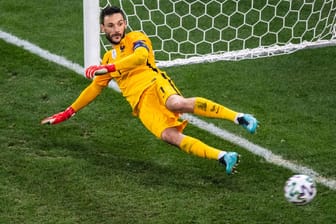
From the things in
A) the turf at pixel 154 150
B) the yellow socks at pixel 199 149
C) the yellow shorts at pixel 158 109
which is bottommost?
the turf at pixel 154 150

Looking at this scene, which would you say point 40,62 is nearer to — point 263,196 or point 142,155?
point 142,155

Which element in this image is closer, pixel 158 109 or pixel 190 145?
pixel 190 145

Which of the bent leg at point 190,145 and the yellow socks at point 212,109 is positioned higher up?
the yellow socks at point 212,109

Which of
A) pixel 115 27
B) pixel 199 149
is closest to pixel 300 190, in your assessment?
pixel 199 149

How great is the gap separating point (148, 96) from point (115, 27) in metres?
0.49

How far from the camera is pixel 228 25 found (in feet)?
27.6

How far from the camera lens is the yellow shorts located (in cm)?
546

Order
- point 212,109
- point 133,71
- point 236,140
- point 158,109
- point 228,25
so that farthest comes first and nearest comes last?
point 228,25 → point 236,140 → point 133,71 → point 158,109 → point 212,109

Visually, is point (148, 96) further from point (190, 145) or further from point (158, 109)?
point (190, 145)

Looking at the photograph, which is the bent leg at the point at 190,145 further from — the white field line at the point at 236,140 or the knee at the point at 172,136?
the white field line at the point at 236,140

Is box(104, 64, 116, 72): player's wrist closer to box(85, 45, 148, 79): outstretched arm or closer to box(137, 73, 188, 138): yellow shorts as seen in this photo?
box(85, 45, 148, 79): outstretched arm

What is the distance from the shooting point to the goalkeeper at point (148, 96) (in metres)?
5.25

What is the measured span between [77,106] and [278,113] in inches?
61.9

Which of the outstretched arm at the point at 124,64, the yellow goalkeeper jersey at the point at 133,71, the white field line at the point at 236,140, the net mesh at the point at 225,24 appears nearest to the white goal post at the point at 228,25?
the net mesh at the point at 225,24
